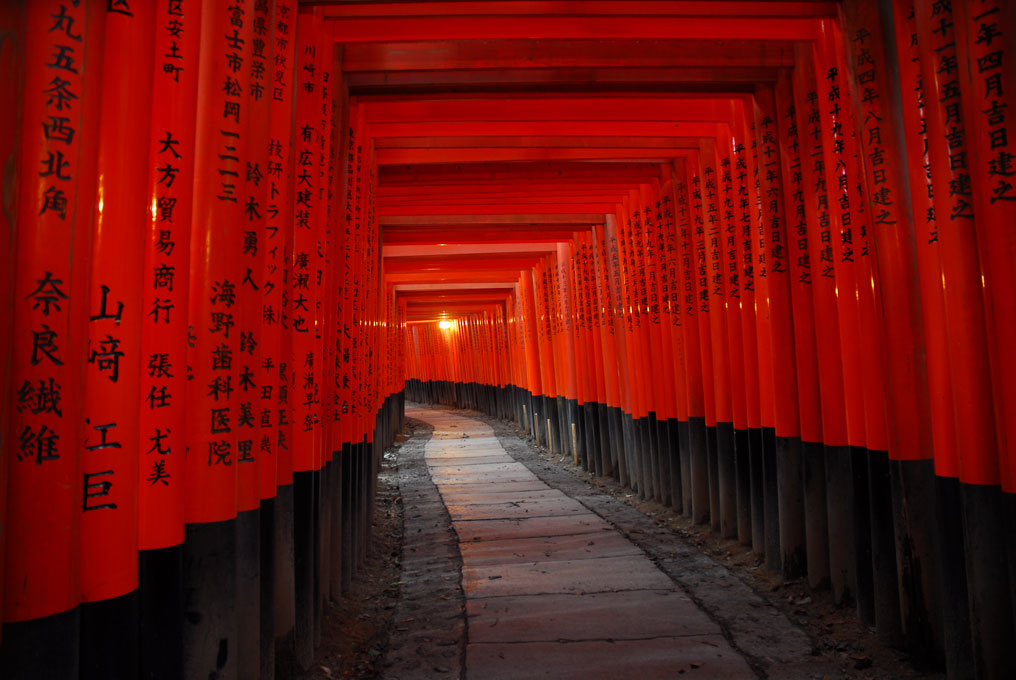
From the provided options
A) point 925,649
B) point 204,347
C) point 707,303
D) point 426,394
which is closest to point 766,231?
point 707,303

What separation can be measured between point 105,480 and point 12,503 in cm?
22

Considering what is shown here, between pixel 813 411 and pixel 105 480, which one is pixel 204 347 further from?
pixel 813 411

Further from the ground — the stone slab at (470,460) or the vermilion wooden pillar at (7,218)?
the vermilion wooden pillar at (7,218)

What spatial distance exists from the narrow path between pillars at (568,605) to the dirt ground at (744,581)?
1.68ft

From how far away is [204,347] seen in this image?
220cm

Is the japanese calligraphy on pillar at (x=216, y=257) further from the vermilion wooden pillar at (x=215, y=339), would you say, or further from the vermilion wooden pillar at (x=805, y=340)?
the vermilion wooden pillar at (x=805, y=340)

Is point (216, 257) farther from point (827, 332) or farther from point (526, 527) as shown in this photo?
point (526, 527)

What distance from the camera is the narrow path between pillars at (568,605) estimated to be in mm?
3197

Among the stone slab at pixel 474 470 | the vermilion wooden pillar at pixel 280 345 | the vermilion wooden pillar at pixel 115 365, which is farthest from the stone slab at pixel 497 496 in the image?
the vermilion wooden pillar at pixel 115 365

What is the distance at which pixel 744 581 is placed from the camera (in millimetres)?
4414

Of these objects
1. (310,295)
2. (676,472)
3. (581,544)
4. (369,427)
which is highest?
(310,295)

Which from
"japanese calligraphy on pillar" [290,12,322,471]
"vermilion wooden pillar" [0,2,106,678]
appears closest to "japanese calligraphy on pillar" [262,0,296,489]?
"japanese calligraphy on pillar" [290,12,322,471]

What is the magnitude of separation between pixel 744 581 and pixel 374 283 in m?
4.40

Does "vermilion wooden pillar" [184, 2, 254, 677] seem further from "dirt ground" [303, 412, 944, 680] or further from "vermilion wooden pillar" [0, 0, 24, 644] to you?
"dirt ground" [303, 412, 944, 680]
